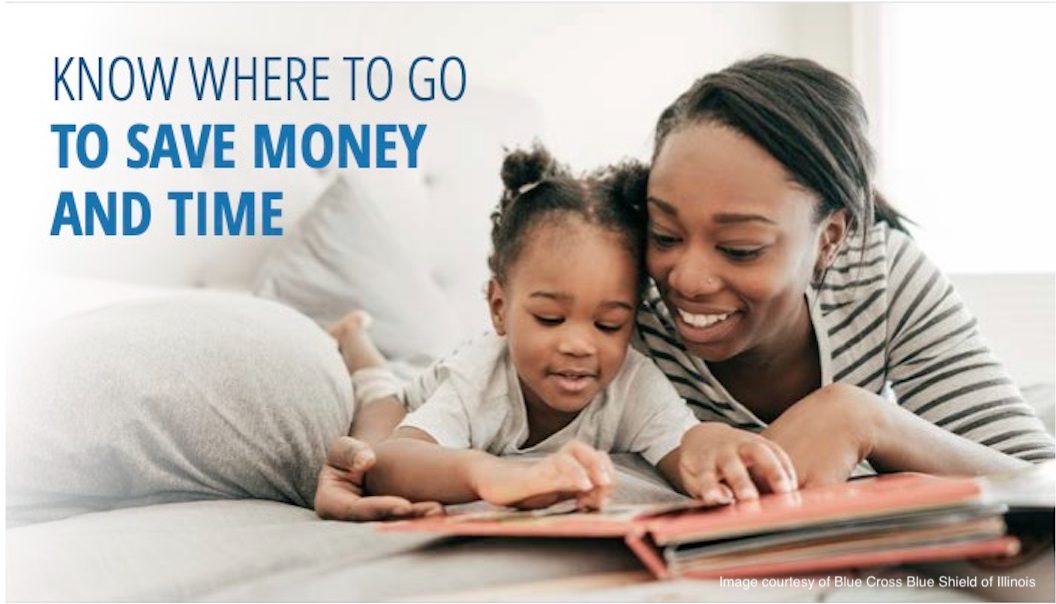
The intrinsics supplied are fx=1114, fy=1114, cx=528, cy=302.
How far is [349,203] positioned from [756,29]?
1106 mm

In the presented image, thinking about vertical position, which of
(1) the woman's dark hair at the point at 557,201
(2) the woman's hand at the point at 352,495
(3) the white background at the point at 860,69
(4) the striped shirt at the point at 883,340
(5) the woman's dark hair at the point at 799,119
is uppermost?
(3) the white background at the point at 860,69

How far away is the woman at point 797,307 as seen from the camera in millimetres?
884

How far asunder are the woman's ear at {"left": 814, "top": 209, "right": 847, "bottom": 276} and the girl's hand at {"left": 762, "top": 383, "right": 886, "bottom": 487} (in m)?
0.22

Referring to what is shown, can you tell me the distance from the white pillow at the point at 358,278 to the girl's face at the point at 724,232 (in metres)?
0.70

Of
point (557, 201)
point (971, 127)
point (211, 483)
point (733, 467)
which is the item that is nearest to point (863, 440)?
A: point (733, 467)

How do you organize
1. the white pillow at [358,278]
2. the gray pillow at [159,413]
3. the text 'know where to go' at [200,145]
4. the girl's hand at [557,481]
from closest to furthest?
the girl's hand at [557,481] < the gray pillow at [159,413] < the text 'know where to go' at [200,145] < the white pillow at [358,278]

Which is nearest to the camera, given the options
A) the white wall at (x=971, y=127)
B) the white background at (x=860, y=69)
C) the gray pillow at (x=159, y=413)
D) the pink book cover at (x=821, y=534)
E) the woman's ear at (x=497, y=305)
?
the pink book cover at (x=821, y=534)

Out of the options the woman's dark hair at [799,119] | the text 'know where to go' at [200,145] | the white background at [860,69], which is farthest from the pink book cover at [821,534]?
the white background at [860,69]

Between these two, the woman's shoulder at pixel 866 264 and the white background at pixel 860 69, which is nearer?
the woman's shoulder at pixel 866 264

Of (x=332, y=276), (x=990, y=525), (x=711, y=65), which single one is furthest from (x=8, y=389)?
(x=711, y=65)

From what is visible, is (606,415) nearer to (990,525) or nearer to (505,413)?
(505,413)

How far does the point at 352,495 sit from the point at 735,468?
0.99 feet

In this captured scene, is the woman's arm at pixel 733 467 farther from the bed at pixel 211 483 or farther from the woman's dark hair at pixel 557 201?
the woman's dark hair at pixel 557 201

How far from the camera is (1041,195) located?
7.55 feet
